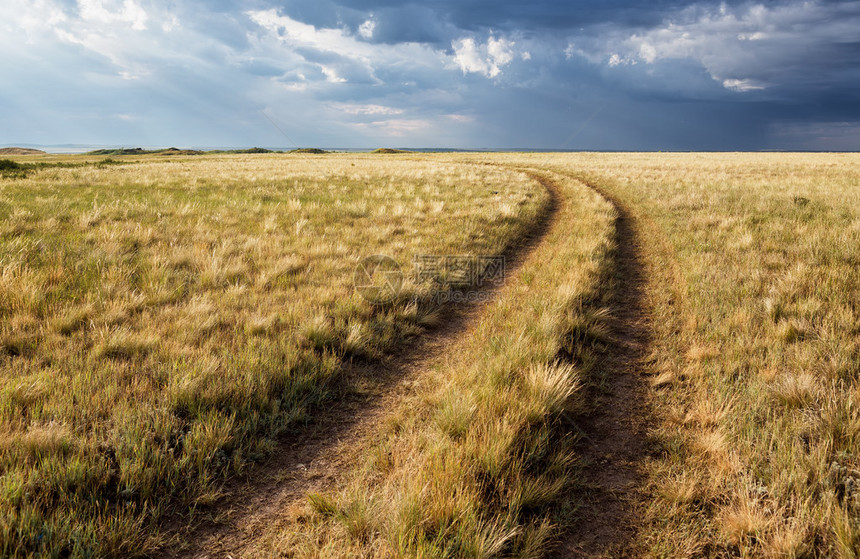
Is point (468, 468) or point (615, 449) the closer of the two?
point (468, 468)

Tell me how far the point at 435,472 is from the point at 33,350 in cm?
436

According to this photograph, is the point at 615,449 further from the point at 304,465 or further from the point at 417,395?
the point at 304,465

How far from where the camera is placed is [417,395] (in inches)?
158

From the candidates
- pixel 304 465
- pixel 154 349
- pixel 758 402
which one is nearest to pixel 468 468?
pixel 304 465

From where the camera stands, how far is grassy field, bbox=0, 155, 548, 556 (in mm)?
2520

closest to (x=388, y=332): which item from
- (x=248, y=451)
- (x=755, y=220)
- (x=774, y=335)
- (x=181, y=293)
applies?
(x=248, y=451)

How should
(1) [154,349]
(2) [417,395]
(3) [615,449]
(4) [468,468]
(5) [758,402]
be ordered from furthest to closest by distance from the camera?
(1) [154,349], (2) [417,395], (5) [758,402], (3) [615,449], (4) [468,468]

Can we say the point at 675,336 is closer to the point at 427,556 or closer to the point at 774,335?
the point at 774,335

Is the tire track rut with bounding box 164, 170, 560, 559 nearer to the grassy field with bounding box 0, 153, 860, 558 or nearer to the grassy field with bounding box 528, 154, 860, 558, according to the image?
the grassy field with bounding box 0, 153, 860, 558

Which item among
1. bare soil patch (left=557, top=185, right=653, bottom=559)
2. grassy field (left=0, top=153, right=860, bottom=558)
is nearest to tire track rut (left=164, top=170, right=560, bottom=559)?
grassy field (left=0, top=153, right=860, bottom=558)

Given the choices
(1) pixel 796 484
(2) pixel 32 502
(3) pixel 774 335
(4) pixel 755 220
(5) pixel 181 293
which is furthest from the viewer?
(4) pixel 755 220

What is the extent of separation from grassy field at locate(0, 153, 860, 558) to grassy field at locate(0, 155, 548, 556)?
0.02 m

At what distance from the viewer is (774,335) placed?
4.71 m

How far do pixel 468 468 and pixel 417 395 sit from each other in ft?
4.63
